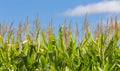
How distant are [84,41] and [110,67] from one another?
99 cm

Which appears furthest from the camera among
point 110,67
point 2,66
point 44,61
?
point 2,66

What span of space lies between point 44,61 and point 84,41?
0.97 m

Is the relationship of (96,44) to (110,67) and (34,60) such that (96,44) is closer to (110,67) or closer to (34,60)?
(110,67)

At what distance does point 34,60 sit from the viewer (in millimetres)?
6613

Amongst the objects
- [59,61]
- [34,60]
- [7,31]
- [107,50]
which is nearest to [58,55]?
[59,61]

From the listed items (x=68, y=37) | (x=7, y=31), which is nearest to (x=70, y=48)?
(x=68, y=37)

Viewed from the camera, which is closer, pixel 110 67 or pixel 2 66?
pixel 110 67

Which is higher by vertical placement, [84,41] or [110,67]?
[84,41]

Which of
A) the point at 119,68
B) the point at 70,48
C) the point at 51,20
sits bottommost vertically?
the point at 119,68

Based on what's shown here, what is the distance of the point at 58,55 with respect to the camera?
6.38 meters

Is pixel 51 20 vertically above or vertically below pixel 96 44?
above

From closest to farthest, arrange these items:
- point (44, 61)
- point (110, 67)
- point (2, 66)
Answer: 1. point (110, 67)
2. point (44, 61)
3. point (2, 66)

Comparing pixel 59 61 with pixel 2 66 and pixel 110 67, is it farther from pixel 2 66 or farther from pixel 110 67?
pixel 2 66

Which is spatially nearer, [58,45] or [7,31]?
[58,45]
